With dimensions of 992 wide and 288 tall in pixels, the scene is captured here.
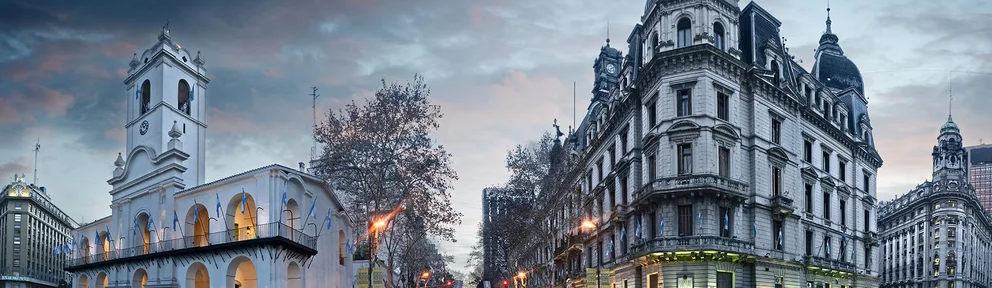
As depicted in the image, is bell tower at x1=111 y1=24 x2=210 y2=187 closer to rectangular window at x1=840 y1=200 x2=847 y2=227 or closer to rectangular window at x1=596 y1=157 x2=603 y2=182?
rectangular window at x1=596 y1=157 x2=603 y2=182

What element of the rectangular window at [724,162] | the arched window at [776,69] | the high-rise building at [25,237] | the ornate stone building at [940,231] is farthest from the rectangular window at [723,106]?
the high-rise building at [25,237]

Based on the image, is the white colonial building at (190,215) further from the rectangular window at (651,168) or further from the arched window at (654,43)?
the arched window at (654,43)

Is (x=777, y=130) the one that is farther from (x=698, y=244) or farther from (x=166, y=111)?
(x=166, y=111)

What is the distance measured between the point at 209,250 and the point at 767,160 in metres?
34.9

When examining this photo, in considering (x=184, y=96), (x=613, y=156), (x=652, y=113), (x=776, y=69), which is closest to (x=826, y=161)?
(x=776, y=69)

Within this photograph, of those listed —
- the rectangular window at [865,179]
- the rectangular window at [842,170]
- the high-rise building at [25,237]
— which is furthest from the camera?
the high-rise building at [25,237]

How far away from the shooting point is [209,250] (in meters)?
51.2

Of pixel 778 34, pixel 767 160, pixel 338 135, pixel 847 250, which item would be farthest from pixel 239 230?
pixel 847 250

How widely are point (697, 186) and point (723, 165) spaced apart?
3.20 m

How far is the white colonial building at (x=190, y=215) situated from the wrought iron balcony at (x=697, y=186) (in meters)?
20.0

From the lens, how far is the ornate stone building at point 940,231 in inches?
5364

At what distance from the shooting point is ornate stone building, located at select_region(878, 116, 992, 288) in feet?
447

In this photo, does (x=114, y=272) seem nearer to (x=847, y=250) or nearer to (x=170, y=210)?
(x=170, y=210)

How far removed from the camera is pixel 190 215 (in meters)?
55.0
